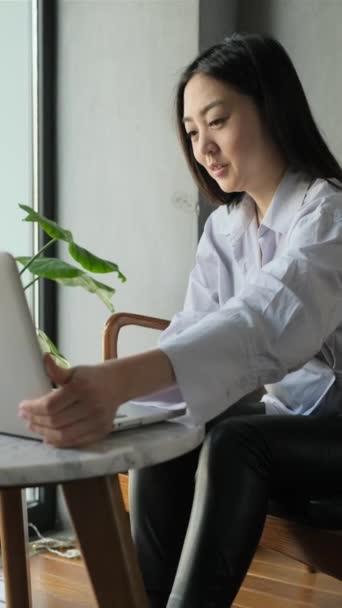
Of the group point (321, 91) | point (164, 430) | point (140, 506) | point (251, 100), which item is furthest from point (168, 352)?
point (321, 91)

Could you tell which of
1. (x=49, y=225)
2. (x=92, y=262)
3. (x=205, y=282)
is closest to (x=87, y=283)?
(x=92, y=262)

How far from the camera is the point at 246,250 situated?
1.63 meters

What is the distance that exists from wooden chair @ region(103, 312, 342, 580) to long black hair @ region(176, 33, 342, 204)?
1.75 ft

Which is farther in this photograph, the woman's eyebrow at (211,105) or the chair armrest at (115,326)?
the chair armrest at (115,326)

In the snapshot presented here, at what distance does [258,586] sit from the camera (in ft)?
7.25

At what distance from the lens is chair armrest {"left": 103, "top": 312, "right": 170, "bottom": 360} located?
6.51 feet

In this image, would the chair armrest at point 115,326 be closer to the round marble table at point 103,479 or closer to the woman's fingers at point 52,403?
the round marble table at point 103,479

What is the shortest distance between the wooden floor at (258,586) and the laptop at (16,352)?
1179 mm

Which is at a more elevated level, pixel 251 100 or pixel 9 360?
pixel 251 100

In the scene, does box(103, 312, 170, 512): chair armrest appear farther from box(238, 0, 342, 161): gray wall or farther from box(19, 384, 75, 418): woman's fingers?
box(19, 384, 75, 418): woman's fingers

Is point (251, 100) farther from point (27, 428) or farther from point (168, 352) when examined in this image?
point (27, 428)

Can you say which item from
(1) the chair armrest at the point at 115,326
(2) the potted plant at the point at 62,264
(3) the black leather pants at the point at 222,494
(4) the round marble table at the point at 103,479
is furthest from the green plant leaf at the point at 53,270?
(4) the round marble table at the point at 103,479

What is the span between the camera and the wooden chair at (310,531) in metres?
1.29

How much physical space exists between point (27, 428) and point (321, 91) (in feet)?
5.84
